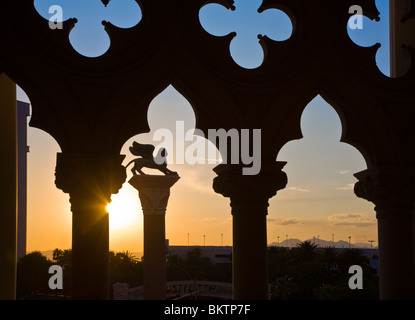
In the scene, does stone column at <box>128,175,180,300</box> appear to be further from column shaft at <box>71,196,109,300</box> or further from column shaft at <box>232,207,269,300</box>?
column shaft at <box>71,196,109,300</box>

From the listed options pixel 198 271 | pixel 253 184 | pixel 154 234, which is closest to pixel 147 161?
pixel 154 234

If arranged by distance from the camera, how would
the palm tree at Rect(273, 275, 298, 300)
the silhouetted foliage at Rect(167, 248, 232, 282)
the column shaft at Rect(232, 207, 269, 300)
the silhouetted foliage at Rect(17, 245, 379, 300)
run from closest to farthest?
the column shaft at Rect(232, 207, 269, 300) < the silhouetted foliage at Rect(17, 245, 379, 300) < the palm tree at Rect(273, 275, 298, 300) < the silhouetted foliage at Rect(167, 248, 232, 282)

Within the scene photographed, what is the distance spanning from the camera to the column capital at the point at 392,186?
6070mm

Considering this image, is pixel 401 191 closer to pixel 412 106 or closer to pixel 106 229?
pixel 412 106

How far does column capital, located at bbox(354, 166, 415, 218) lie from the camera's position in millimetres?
6070

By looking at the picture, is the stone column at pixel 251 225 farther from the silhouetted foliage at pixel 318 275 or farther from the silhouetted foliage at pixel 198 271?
the silhouetted foliage at pixel 198 271

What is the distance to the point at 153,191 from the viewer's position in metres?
9.18

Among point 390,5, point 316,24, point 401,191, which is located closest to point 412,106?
point 401,191

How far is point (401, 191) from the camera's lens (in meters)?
6.09

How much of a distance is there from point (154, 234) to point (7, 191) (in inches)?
135

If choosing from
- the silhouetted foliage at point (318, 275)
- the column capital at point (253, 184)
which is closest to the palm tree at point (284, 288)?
the silhouetted foliage at point (318, 275)

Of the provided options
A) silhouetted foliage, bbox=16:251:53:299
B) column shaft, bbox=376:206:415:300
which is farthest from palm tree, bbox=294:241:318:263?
column shaft, bbox=376:206:415:300
